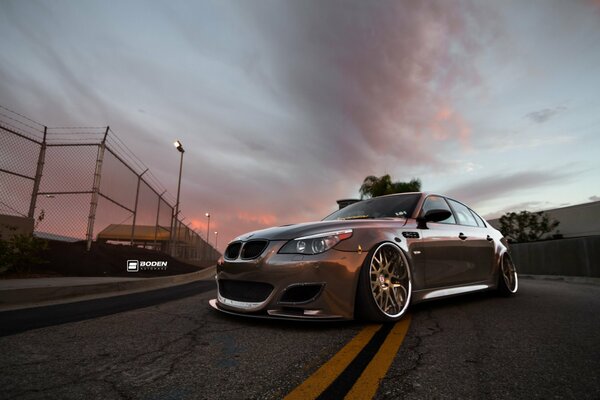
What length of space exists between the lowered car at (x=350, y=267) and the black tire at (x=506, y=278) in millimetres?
997

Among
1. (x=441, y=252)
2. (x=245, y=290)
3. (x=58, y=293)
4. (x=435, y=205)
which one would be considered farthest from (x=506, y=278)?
(x=58, y=293)

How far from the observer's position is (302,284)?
9.66ft

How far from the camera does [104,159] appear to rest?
10.2m

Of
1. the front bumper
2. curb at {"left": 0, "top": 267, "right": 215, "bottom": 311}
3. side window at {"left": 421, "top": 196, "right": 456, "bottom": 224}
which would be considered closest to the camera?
the front bumper

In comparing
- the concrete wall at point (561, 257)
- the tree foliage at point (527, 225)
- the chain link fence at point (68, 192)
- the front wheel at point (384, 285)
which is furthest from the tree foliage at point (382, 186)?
the front wheel at point (384, 285)

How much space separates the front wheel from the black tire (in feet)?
8.15

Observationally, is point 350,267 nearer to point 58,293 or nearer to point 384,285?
point 384,285

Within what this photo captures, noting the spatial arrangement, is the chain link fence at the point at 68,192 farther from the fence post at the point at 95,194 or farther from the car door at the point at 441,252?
the car door at the point at 441,252

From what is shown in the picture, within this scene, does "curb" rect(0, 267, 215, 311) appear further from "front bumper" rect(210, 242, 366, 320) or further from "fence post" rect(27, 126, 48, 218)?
"front bumper" rect(210, 242, 366, 320)

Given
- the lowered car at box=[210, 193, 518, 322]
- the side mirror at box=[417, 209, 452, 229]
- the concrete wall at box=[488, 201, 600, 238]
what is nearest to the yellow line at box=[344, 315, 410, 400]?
the lowered car at box=[210, 193, 518, 322]

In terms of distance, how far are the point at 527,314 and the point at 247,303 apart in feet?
9.70

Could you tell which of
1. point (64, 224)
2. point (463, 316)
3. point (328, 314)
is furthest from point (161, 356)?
point (64, 224)

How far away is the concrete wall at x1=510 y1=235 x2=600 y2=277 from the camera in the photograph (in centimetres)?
1020

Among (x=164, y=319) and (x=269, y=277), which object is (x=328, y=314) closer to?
(x=269, y=277)
